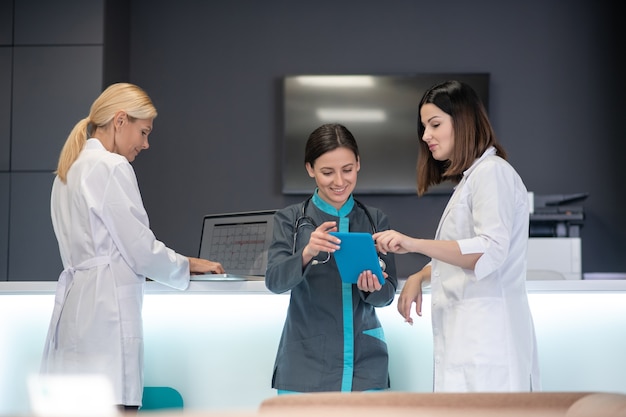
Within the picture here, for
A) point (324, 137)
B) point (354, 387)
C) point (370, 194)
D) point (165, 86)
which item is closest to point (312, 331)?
point (354, 387)

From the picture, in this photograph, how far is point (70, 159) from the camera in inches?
99.9

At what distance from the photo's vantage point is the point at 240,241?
296 cm

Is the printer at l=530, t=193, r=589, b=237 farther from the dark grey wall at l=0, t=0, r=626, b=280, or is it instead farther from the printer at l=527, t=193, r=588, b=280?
the dark grey wall at l=0, t=0, r=626, b=280

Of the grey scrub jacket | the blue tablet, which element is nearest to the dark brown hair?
the grey scrub jacket

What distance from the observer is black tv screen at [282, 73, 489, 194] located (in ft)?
18.1

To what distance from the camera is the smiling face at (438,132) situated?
2.26m

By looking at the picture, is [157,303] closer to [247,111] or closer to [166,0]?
[247,111]

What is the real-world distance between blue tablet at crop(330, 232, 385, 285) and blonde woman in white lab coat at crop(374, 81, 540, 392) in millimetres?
42

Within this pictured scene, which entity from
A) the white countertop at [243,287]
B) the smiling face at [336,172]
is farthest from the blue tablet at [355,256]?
the white countertop at [243,287]

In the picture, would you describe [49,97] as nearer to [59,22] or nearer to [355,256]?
[59,22]

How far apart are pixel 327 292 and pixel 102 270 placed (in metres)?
0.64

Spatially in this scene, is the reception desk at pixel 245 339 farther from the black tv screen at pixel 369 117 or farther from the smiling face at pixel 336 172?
the black tv screen at pixel 369 117

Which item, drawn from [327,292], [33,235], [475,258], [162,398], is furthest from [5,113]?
[475,258]

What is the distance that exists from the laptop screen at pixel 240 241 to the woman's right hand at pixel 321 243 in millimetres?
652
